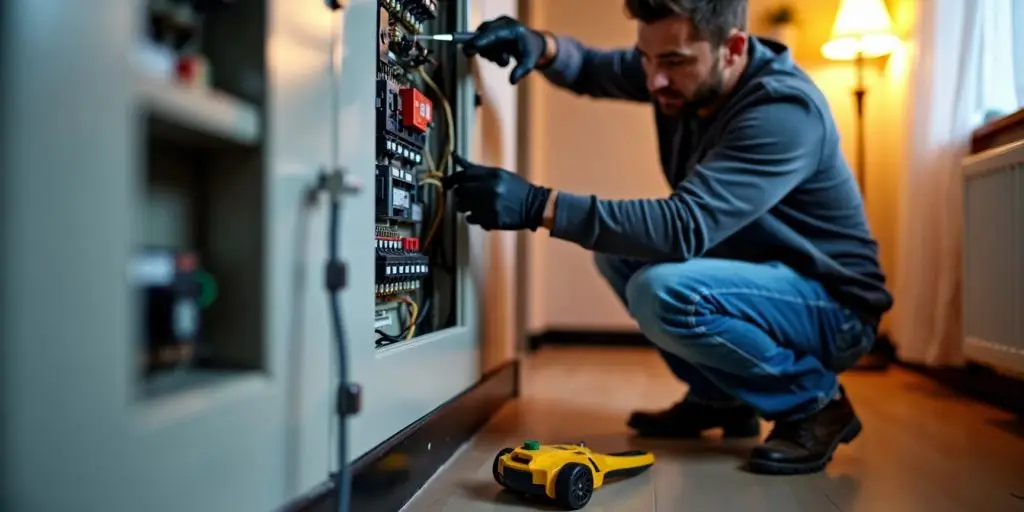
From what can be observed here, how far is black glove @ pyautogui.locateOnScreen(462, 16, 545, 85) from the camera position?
1.37m

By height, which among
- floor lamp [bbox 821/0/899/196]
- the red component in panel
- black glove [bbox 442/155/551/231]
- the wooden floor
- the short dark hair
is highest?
floor lamp [bbox 821/0/899/196]

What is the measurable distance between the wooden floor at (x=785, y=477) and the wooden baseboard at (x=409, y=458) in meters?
0.03

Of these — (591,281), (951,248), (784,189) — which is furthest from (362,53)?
(591,281)

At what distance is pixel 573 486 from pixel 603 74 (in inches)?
36.7

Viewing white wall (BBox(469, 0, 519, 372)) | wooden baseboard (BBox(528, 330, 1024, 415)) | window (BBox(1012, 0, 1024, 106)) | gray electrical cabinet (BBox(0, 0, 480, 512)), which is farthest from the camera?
wooden baseboard (BBox(528, 330, 1024, 415))

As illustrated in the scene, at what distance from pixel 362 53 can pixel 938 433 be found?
1.39 m

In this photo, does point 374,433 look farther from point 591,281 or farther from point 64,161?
point 591,281

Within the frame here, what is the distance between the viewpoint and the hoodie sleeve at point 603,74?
1645 mm

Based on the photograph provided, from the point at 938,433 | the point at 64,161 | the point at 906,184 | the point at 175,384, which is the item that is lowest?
the point at 938,433

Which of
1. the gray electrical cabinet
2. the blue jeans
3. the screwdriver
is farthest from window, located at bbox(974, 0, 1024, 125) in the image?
the gray electrical cabinet

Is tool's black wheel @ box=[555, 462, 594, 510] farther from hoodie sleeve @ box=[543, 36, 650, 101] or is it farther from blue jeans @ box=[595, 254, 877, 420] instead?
hoodie sleeve @ box=[543, 36, 650, 101]

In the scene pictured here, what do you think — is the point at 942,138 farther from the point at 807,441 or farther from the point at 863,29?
the point at 807,441

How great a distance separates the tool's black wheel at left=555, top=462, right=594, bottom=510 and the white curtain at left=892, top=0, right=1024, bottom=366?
56.3 inches

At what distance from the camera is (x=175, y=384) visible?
603 millimetres
